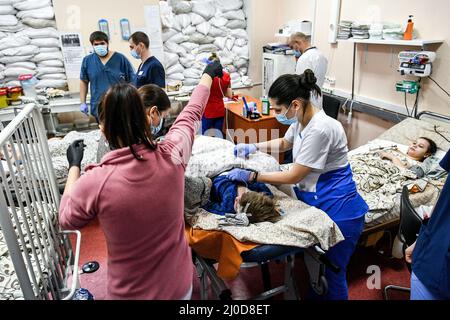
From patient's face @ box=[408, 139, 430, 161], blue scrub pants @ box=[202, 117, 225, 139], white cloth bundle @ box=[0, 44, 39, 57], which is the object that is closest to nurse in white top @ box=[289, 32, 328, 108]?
blue scrub pants @ box=[202, 117, 225, 139]

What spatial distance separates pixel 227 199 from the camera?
1.60 meters

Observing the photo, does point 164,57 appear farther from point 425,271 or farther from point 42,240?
point 425,271

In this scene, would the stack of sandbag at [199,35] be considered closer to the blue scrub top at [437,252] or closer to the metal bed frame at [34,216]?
the metal bed frame at [34,216]

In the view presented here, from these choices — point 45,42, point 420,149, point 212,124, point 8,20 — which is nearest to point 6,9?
point 8,20

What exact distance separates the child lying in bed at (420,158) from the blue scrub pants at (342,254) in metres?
1.25

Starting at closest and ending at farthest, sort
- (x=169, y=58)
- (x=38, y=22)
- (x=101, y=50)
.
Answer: (x=101, y=50) < (x=38, y=22) < (x=169, y=58)

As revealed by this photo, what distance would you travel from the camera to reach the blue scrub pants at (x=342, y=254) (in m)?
1.64

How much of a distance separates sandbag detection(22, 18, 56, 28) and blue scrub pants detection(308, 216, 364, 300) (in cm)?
386

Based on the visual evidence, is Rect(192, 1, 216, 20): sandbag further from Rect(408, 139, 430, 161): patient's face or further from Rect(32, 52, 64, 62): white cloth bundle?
Rect(408, 139, 430, 161): patient's face

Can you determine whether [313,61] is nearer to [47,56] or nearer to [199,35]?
[199,35]

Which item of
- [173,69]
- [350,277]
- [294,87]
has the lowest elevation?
[350,277]

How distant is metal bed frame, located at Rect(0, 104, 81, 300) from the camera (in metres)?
0.99

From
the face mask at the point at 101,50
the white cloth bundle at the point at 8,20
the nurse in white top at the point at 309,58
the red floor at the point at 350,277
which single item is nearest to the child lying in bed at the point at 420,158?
the red floor at the point at 350,277

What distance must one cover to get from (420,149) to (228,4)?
128 inches
